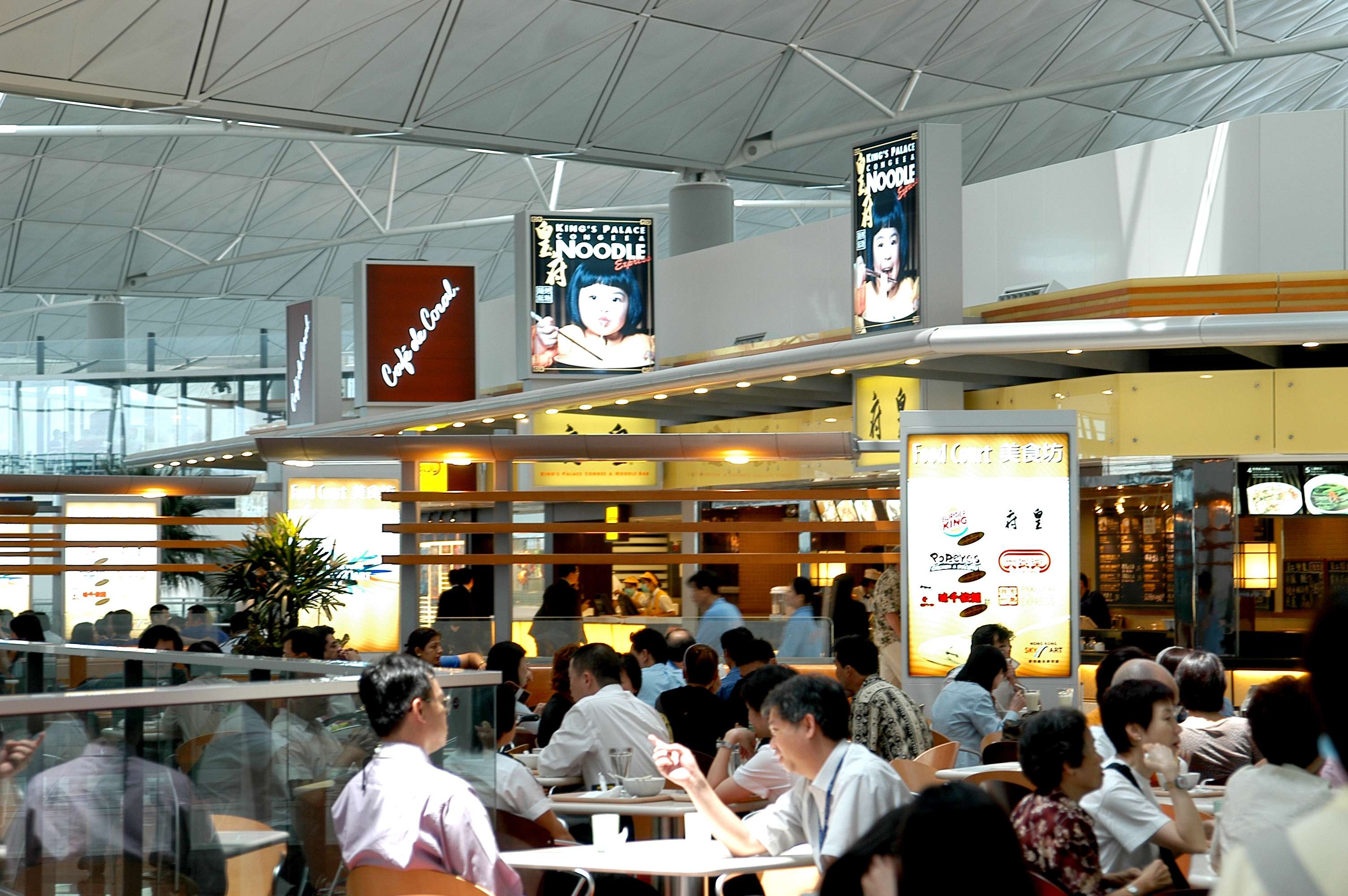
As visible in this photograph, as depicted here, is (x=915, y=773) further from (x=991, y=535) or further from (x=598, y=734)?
(x=991, y=535)

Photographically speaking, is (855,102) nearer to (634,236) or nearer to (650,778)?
(634,236)

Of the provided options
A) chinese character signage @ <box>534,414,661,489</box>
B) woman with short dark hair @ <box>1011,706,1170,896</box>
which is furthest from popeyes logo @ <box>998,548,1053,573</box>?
chinese character signage @ <box>534,414,661,489</box>

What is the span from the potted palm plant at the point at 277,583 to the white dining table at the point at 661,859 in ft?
30.2

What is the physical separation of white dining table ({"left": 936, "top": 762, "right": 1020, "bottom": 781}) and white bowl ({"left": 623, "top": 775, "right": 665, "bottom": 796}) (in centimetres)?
118

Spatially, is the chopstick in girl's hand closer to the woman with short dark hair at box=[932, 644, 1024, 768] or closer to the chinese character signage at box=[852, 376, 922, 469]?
the chinese character signage at box=[852, 376, 922, 469]

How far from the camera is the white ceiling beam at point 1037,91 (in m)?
16.9

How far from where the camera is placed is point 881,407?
13758 millimetres

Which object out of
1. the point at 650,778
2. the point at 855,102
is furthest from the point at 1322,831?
the point at 855,102

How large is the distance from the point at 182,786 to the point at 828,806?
6.02 ft

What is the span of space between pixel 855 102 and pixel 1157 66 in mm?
3849

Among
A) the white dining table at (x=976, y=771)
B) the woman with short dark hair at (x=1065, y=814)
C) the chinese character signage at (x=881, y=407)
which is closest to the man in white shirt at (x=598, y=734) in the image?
the white dining table at (x=976, y=771)

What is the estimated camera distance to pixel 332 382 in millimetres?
17359

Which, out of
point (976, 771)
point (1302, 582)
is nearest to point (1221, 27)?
point (1302, 582)

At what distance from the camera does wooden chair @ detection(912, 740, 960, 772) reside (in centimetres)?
646
